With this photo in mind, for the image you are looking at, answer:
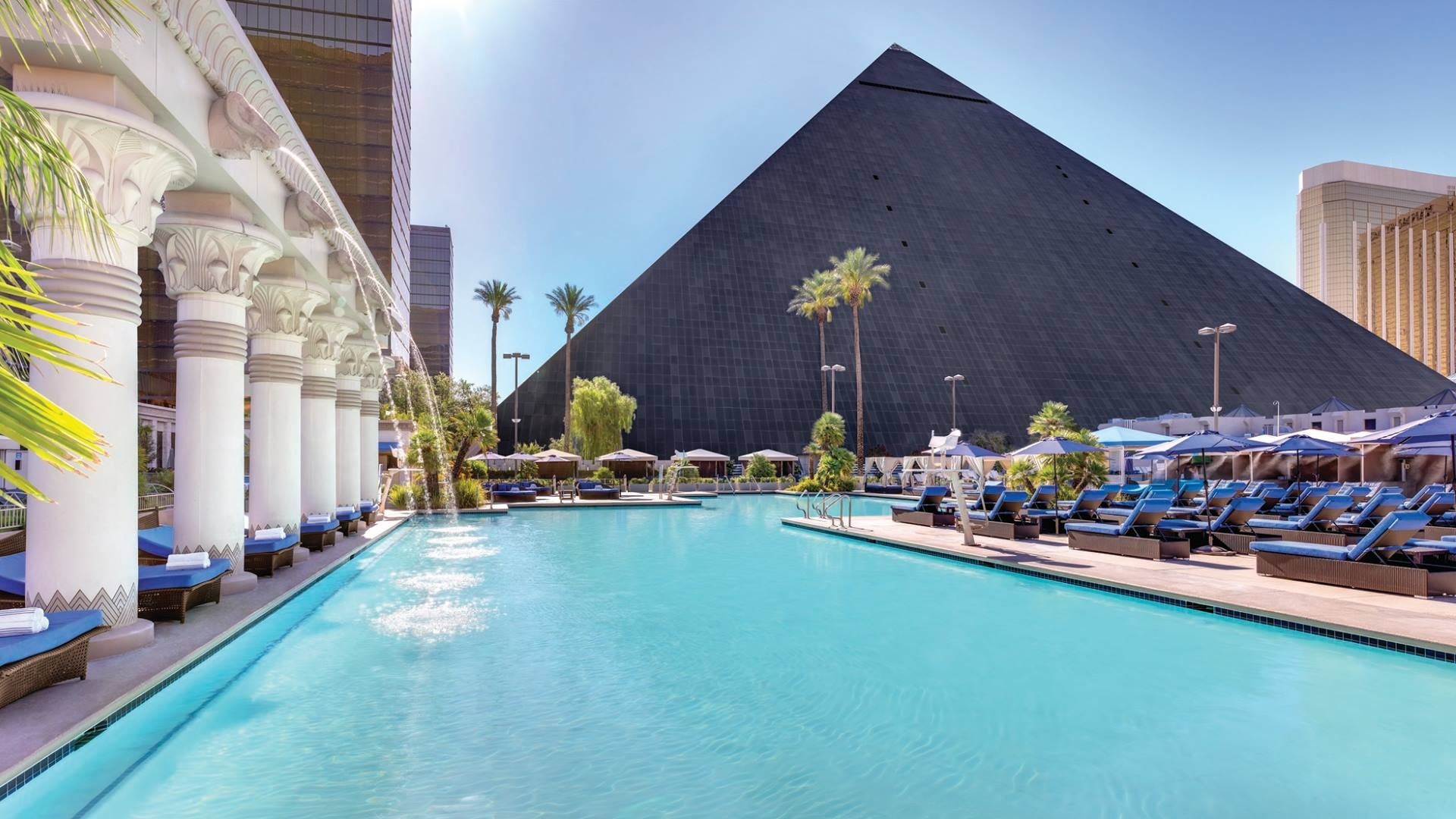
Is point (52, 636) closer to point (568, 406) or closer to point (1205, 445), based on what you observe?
point (1205, 445)

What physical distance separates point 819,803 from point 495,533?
608 inches

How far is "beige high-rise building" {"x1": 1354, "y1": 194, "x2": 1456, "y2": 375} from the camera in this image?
99.6 m

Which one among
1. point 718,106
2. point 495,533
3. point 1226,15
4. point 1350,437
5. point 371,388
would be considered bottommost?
point 495,533

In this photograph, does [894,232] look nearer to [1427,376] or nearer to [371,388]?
[1427,376]

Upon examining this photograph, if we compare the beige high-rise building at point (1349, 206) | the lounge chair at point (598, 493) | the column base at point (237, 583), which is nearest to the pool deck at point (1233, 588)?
the column base at point (237, 583)

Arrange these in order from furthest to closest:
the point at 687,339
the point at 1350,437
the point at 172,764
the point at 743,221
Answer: the point at 743,221 < the point at 687,339 < the point at 1350,437 < the point at 172,764

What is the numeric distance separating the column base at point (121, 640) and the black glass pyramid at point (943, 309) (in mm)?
41572

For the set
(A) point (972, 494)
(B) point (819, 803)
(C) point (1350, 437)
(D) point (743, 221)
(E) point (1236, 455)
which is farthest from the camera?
(D) point (743, 221)

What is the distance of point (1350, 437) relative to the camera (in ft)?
60.5

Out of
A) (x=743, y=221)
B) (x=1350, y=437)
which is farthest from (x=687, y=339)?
(x=1350, y=437)

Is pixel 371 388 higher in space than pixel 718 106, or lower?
lower

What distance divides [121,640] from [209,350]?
3312mm

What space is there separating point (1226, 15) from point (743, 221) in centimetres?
3594

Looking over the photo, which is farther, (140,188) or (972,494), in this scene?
(972,494)
